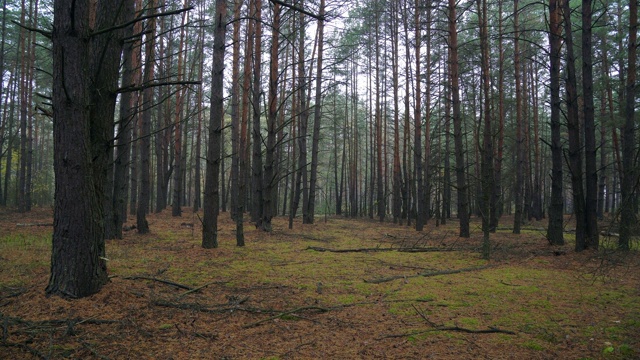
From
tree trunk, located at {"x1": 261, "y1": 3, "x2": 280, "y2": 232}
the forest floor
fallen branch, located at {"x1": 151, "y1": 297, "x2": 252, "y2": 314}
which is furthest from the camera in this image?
tree trunk, located at {"x1": 261, "y1": 3, "x2": 280, "y2": 232}

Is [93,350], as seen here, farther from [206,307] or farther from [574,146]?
[574,146]

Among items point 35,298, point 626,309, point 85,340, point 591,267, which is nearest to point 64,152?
point 35,298

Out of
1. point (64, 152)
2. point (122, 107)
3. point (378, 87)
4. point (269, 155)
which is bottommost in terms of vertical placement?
point (64, 152)

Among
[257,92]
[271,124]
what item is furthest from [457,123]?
[257,92]

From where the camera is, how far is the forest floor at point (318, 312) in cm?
309

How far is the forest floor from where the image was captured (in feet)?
10.1

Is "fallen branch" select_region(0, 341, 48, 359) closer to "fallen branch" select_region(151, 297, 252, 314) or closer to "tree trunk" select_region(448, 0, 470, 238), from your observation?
"fallen branch" select_region(151, 297, 252, 314)

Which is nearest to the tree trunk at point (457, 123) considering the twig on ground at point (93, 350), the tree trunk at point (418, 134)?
the tree trunk at point (418, 134)

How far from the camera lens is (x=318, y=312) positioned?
4.21 metres

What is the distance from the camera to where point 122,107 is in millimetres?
9914

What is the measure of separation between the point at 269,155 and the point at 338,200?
22489 mm

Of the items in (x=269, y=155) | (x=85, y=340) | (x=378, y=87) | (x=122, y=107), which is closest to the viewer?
(x=85, y=340)

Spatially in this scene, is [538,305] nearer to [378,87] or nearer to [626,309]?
[626,309]

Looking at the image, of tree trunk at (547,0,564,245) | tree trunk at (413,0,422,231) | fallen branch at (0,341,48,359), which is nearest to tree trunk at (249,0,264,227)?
tree trunk at (413,0,422,231)
